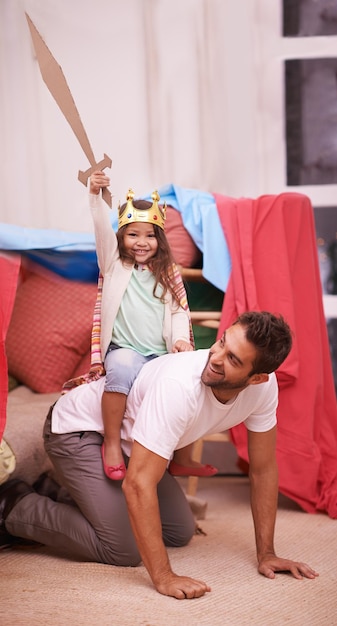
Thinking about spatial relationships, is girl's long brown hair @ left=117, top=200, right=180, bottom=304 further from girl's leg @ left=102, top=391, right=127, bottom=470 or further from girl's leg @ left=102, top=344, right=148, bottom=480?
girl's leg @ left=102, top=391, right=127, bottom=470

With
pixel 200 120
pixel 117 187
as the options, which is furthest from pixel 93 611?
pixel 200 120

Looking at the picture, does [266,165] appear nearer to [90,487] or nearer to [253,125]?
[253,125]

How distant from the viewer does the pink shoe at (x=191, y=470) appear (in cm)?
210

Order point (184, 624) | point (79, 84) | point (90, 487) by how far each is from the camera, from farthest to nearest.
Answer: point (79, 84), point (90, 487), point (184, 624)

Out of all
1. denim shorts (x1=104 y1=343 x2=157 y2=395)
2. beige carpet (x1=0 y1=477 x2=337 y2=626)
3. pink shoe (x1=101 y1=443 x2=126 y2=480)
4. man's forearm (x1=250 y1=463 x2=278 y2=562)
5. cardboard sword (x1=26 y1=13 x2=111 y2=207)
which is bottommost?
beige carpet (x1=0 y1=477 x2=337 y2=626)

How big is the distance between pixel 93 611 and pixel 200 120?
7.35 ft

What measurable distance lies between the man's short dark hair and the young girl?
13.4 inches

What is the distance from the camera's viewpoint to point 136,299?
79.9 inches

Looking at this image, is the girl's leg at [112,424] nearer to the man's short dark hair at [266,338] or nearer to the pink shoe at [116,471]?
the pink shoe at [116,471]

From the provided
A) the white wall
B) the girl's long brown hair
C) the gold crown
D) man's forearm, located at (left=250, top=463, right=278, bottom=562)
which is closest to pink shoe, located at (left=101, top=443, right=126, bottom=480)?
man's forearm, located at (left=250, top=463, right=278, bottom=562)

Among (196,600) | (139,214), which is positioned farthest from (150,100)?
(196,600)

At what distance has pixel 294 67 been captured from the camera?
322cm

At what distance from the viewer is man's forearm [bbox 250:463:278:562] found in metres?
1.90

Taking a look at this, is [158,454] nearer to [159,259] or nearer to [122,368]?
[122,368]
